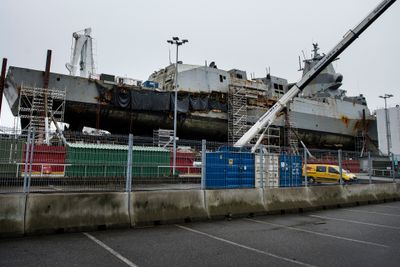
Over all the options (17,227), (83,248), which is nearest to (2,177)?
(17,227)

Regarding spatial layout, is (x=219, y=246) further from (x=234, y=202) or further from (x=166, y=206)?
(x=234, y=202)

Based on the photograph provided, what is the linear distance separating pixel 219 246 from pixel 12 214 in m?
4.39

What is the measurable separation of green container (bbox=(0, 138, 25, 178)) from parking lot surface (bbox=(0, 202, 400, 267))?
7.17 feet

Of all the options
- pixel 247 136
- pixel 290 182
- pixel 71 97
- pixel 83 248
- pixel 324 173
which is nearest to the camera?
pixel 83 248

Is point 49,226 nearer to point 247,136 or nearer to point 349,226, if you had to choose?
point 349,226

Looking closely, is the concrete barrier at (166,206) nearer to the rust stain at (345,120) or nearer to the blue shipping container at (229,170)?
the blue shipping container at (229,170)

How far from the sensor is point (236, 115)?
3594 centimetres

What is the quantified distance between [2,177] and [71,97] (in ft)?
75.9

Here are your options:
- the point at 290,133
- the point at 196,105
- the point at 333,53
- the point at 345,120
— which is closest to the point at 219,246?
the point at 333,53

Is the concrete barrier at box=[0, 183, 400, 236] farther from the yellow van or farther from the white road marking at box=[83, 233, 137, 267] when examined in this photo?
the yellow van

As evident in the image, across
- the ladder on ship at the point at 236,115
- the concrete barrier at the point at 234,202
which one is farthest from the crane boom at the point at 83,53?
the concrete barrier at the point at 234,202

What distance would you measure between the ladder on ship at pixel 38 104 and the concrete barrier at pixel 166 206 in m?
21.3

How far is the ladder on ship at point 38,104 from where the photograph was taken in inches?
1022

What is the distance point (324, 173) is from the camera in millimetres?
22219
